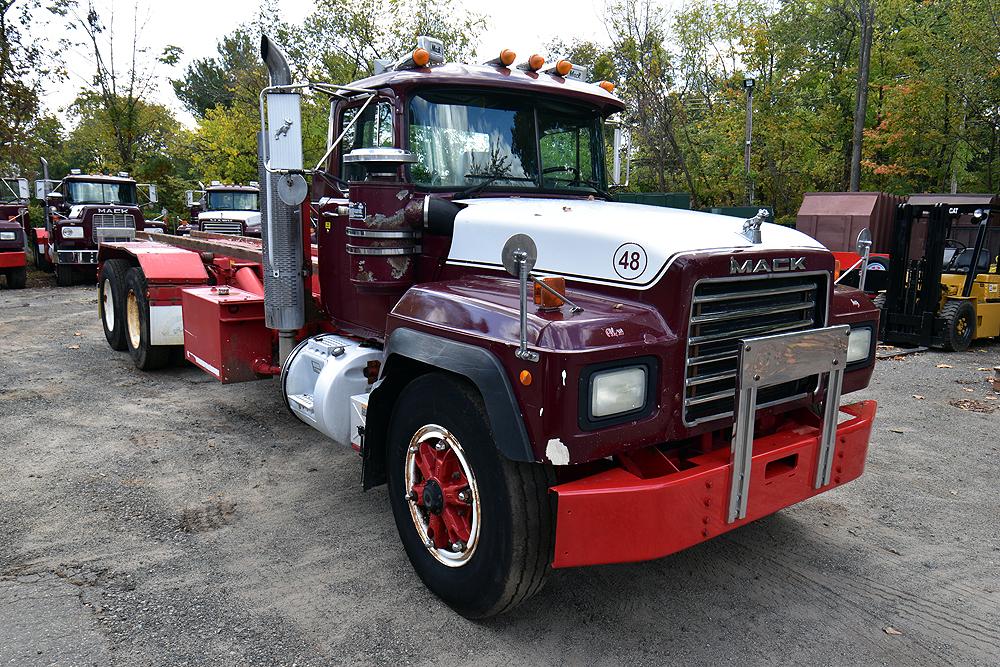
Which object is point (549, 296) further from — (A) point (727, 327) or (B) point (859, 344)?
(B) point (859, 344)

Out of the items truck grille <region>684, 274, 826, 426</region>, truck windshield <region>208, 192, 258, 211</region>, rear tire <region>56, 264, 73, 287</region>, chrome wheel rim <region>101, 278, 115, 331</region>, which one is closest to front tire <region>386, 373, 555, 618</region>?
truck grille <region>684, 274, 826, 426</region>

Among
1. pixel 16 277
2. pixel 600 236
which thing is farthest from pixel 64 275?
pixel 600 236

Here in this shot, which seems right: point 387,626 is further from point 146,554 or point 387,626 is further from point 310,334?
point 310,334

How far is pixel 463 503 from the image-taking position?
3.29m

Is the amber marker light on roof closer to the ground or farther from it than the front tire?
farther from it

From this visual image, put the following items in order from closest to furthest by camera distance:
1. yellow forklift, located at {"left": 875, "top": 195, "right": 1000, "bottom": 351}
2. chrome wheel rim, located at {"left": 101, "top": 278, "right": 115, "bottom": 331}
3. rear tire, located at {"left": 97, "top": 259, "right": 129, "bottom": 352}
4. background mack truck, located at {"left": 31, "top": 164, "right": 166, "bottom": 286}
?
rear tire, located at {"left": 97, "top": 259, "right": 129, "bottom": 352}, chrome wheel rim, located at {"left": 101, "top": 278, "right": 115, "bottom": 331}, yellow forklift, located at {"left": 875, "top": 195, "right": 1000, "bottom": 351}, background mack truck, located at {"left": 31, "top": 164, "right": 166, "bottom": 286}

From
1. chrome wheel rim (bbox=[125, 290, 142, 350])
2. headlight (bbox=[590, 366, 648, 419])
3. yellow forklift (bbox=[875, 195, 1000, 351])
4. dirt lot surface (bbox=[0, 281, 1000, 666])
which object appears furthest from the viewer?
yellow forklift (bbox=[875, 195, 1000, 351])

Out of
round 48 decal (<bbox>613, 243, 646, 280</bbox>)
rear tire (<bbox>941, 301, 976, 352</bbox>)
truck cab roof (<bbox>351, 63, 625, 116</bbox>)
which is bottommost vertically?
rear tire (<bbox>941, 301, 976, 352</bbox>)

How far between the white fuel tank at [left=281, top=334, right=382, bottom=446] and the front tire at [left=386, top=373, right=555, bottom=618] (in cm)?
77

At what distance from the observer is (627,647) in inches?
126

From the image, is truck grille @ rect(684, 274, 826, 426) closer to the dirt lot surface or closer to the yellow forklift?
the dirt lot surface

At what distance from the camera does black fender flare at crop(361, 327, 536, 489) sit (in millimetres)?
2820

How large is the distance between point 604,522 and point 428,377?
1.04 metres

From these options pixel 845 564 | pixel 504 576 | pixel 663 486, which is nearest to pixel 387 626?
pixel 504 576
